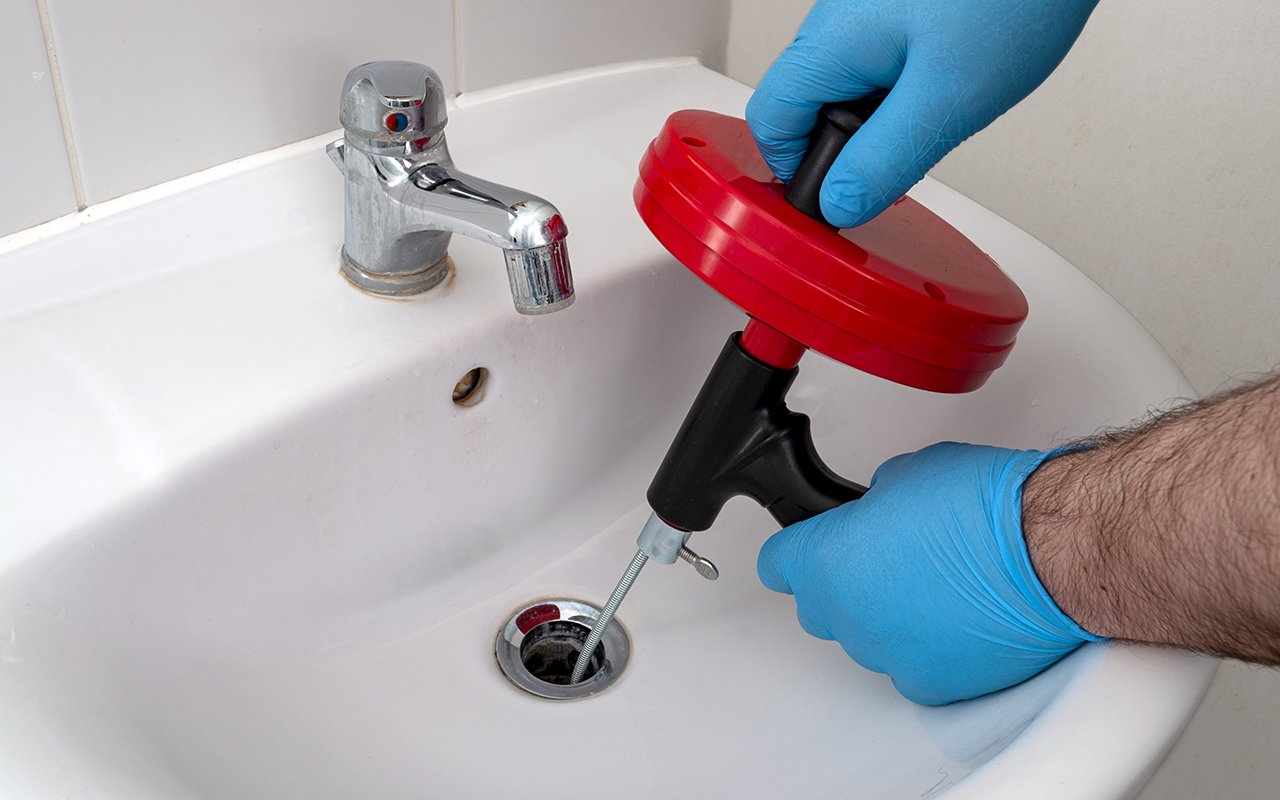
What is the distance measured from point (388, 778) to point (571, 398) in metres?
0.23

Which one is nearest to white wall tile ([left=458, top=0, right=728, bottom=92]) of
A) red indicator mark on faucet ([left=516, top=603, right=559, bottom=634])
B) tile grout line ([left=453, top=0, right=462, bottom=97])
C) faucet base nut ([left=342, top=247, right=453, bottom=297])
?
tile grout line ([left=453, top=0, right=462, bottom=97])

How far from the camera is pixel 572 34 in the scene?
2.35ft

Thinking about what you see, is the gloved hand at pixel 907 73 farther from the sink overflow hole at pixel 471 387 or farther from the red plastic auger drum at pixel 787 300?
the sink overflow hole at pixel 471 387

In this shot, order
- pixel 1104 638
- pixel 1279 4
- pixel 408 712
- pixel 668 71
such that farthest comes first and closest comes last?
pixel 668 71, pixel 1279 4, pixel 408 712, pixel 1104 638

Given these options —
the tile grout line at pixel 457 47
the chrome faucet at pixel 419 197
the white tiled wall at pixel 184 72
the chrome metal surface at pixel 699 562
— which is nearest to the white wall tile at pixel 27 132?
the white tiled wall at pixel 184 72

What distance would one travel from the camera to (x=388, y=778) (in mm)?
480

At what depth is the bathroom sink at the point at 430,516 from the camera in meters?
0.40

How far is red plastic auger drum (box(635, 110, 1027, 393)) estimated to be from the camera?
0.43 m

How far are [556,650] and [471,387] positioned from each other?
15 cm

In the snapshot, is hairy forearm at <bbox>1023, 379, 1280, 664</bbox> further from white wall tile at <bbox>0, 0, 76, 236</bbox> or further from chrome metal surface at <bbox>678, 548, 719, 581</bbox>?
white wall tile at <bbox>0, 0, 76, 236</bbox>

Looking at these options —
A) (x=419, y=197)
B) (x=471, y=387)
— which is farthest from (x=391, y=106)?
(x=471, y=387)

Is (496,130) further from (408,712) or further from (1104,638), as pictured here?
(1104,638)

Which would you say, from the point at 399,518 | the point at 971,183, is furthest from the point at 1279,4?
the point at 399,518

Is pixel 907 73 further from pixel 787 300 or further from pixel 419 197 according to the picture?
pixel 419 197
